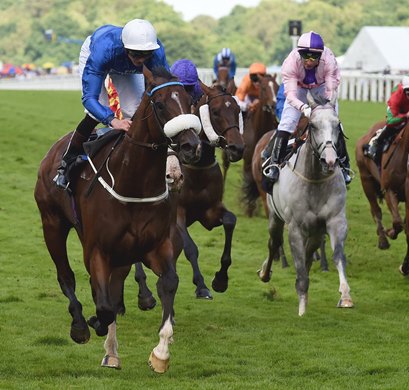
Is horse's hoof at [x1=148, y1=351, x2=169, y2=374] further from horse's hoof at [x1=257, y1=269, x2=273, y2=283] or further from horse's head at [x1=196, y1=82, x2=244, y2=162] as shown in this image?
horse's hoof at [x1=257, y1=269, x2=273, y2=283]

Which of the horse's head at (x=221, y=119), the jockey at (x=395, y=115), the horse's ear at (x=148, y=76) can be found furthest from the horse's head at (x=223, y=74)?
the horse's ear at (x=148, y=76)

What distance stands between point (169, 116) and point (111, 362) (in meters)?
1.72

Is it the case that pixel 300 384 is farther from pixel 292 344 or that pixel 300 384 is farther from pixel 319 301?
pixel 319 301

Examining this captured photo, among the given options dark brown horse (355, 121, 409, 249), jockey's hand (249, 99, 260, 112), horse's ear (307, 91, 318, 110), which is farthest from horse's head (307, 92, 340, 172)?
jockey's hand (249, 99, 260, 112)

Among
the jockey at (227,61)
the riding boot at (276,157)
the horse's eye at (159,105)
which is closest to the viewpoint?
the horse's eye at (159,105)

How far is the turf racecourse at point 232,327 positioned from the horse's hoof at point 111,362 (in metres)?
0.06

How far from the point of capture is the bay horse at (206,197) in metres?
9.53

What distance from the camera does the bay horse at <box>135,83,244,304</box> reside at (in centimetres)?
953

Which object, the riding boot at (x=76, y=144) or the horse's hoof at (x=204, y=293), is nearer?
the riding boot at (x=76, y=144)

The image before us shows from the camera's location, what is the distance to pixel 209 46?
13212cm

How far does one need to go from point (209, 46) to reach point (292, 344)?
125 meters

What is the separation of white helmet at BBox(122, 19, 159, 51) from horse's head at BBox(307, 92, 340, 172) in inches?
79.1

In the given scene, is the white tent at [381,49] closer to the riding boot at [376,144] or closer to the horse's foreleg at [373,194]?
the horse's foreleg at [373,194]

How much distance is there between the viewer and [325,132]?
29.6 feet
